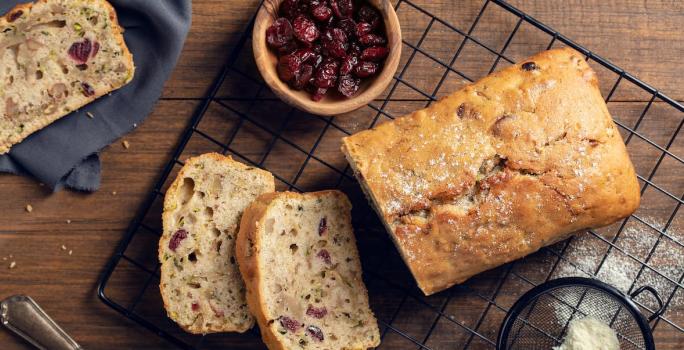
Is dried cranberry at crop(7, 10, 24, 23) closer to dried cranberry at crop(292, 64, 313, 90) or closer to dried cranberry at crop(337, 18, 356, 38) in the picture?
dried cranberry at crop(292, 64, 313, 90)

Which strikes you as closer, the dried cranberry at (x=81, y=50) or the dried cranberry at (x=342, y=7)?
the dried cranberry at (x=342, y=7)

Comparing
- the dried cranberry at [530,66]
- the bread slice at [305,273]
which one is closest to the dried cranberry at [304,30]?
the bread slice at [305,273]

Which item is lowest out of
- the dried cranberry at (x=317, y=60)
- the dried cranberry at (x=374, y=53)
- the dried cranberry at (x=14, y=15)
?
the dried cranberry at (x=14, y=15)

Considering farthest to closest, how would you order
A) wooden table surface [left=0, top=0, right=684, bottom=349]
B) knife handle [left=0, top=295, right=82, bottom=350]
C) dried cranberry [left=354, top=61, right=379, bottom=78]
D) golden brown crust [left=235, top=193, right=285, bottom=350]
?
wooden table surface [left=0, top=0, right=684, bottom=349], knife handle [left=0, top=295, right=82, bottom=350], dried cranberry [left=354, top=61, right=379, bottom=78], golden brown crust [left=235, top=193, right=285, bottom=350]

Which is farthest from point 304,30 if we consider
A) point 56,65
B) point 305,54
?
point 56,65

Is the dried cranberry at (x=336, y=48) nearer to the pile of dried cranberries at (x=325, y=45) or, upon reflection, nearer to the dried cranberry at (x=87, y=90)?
the pile of dried cranberries at (x=325, y=45)

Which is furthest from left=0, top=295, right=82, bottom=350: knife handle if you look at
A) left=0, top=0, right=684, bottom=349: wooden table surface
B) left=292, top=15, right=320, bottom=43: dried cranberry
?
left=292, top=15, right=320, bottom=43: dried cranberry

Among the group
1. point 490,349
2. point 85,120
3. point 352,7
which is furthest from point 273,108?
point 490,349
